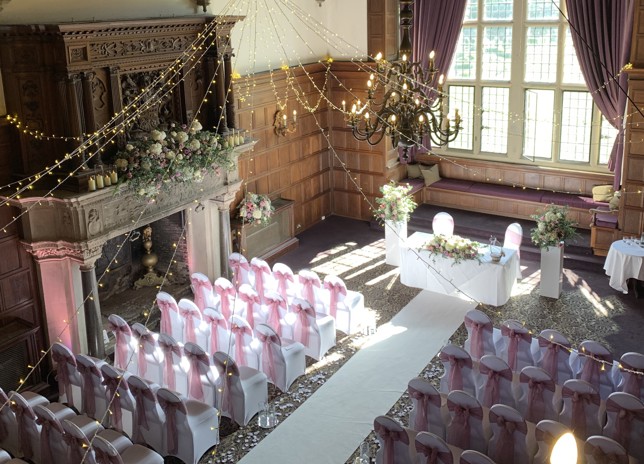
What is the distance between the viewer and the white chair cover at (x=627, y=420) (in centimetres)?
759

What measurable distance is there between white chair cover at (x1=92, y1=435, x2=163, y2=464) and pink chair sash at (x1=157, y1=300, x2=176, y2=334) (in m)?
3.17

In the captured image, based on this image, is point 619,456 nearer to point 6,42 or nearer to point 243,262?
point 243,262

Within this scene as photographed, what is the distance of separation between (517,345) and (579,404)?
1549 mm

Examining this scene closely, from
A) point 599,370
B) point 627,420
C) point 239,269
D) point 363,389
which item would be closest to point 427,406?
point 363,389

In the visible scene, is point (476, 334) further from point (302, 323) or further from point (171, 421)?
point (171, 421)

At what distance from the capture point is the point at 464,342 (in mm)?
10953

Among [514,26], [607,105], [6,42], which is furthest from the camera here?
[514,26]

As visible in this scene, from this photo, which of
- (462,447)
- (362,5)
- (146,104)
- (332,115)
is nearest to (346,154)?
(332,115)

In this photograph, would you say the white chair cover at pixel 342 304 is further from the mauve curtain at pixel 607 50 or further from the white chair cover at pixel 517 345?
the mauve curtain at pixel 607 50

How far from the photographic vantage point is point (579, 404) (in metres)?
7.97

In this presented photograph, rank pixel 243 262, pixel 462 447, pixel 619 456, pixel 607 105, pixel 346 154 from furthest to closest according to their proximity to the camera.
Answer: pixel 346 154 < pixel 607 105 < pixel 243 262 < pixel 462 447 < pixel 619 456

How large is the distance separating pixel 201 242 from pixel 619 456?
25.2 ft

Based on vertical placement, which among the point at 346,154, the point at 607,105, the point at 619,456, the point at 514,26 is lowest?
the point at 619,456

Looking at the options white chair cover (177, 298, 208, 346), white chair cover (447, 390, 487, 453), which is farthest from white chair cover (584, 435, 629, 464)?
white chair cover (177, 298, 208, 346)
